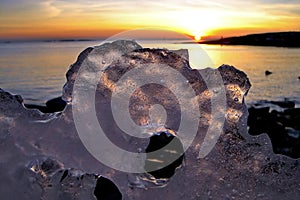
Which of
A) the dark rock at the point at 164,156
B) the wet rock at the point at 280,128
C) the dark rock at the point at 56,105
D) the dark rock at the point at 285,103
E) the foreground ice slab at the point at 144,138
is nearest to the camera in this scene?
the foreground ice slab at the point at 144,138

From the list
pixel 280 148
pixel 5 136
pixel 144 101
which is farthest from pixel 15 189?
pixel 280 148

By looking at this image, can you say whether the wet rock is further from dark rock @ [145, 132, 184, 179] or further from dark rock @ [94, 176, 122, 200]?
dark rock @ [94, 176, 122, 200]

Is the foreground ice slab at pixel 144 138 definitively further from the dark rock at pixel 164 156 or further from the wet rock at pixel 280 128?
the wet rock at pixel 280 128

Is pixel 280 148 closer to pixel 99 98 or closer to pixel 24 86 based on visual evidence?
pixel 99 98

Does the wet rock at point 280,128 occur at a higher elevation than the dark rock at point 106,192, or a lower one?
lower

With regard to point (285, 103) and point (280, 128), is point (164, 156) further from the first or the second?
point (285, 103)

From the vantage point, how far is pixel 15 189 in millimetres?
2359

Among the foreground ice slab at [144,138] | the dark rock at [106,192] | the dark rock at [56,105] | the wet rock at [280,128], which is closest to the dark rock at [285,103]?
the wet rock at [280,128]

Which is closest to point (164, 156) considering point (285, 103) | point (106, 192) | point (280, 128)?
point (106, 192)

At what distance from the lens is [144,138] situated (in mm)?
2348

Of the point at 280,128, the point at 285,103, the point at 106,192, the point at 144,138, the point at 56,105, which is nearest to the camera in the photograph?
the point at 144,138

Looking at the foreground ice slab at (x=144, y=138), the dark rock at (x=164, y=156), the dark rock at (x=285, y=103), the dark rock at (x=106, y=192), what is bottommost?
the dark rock at (x=285, y=103)

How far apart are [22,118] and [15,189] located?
Result: 42cm

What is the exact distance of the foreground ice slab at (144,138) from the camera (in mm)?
2164
